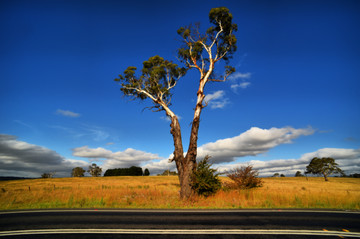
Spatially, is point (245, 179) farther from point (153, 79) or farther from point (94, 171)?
point (94, 171)

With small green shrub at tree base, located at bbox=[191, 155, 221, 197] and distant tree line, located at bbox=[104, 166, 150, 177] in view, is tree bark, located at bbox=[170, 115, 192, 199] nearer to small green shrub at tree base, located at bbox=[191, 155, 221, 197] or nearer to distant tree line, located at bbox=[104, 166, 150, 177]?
small green shrub at tree base, located at bbox=[191, 155, 221, 197]

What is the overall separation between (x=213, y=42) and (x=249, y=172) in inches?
495

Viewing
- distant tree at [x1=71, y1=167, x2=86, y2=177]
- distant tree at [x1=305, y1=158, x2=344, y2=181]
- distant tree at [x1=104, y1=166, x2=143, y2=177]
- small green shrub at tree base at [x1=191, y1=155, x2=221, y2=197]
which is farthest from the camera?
distant tree at [x1=71, y1=167, x2=86, y2=177]

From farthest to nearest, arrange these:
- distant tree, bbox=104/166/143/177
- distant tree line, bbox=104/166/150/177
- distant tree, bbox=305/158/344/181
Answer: distant tree line, bbox=104/166/150/177, distant tree, bbox=104/166/143/177, distant tree, bbox=305/158/344/181

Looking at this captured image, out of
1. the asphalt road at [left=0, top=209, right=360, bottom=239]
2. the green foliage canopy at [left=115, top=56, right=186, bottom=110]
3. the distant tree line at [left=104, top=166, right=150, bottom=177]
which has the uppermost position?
the green foliage canopy at [left=115, top=56, right=186, bottom=110]

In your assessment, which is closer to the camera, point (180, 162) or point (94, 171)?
point (180, 162)

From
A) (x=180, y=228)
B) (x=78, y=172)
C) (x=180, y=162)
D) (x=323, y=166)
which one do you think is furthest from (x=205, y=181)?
(x=78, y=172)

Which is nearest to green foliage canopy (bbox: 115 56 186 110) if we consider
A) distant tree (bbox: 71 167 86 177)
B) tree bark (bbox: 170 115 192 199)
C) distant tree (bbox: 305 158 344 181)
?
tree bark (bbox: 170 115 192 199)

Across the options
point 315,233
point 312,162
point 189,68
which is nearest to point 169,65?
point 189,68

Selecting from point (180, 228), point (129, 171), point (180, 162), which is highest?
point (180, 162)

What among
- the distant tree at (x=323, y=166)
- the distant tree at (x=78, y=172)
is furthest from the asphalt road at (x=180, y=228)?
the distant tree at (x=78, y=172)

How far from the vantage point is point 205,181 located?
1435 cm

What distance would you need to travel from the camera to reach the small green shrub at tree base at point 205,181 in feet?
46.5

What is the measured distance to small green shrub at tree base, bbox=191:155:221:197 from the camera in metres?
14.2
